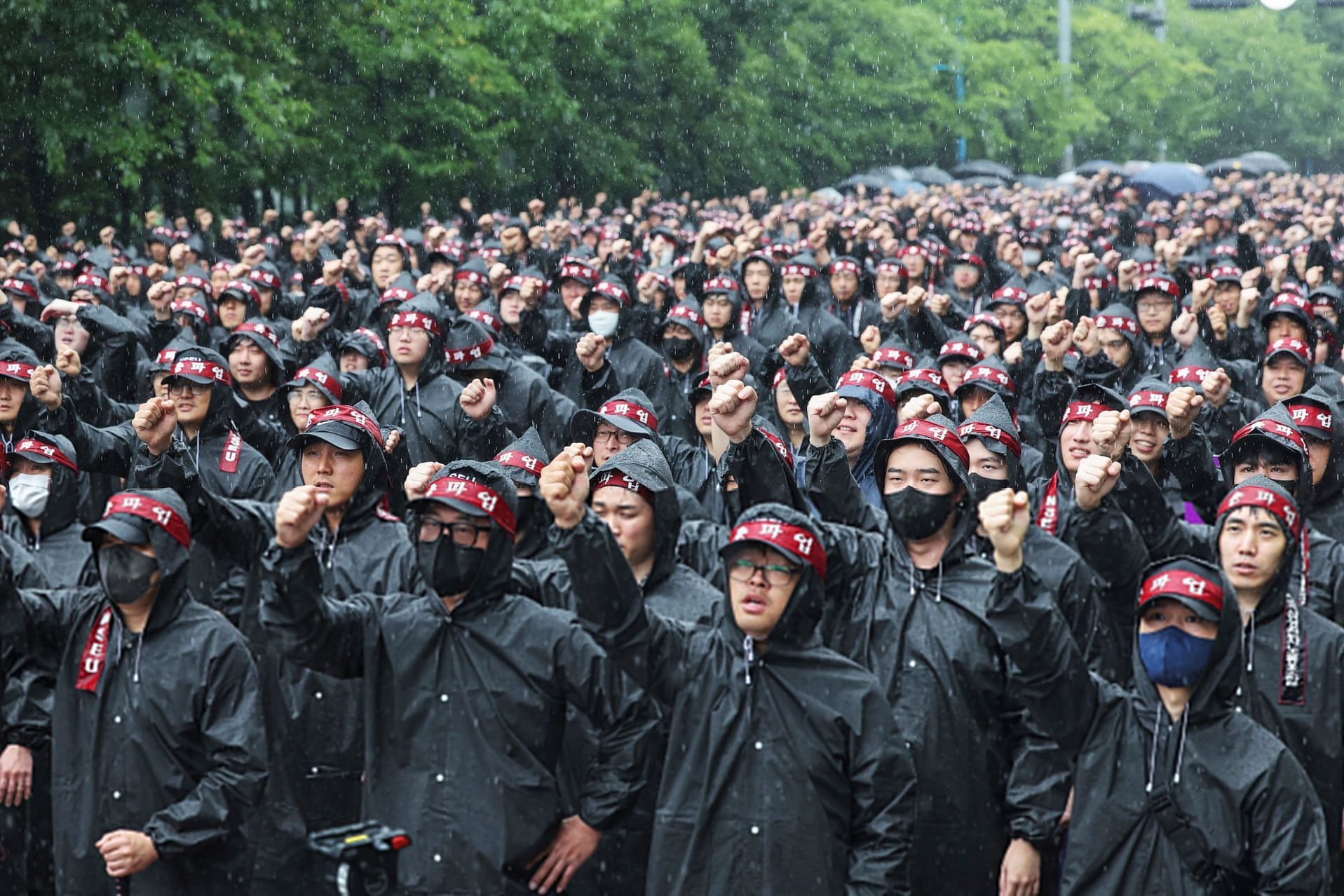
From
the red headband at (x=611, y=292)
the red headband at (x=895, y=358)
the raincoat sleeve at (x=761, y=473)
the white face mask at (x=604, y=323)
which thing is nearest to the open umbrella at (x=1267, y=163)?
the red headband at (x=611, y=292)

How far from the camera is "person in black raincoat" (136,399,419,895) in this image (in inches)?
269

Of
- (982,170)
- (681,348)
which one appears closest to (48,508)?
(681,348)

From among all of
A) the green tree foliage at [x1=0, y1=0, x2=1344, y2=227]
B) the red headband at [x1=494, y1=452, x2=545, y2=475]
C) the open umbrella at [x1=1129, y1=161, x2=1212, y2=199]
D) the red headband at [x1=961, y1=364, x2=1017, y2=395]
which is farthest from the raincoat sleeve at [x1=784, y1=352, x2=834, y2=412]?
the open umbrella at [x1=1129, y1=161, x2=1212, y2=199]

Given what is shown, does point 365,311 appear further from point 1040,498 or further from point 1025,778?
point 1025,778

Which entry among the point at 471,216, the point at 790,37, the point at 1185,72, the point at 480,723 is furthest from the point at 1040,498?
the point at 1185,72

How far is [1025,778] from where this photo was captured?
6.26 m

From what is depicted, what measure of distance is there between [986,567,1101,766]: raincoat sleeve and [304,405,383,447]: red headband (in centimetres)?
306

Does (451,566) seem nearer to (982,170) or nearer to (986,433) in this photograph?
(986,433)

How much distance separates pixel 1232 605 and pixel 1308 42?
69.6 metres

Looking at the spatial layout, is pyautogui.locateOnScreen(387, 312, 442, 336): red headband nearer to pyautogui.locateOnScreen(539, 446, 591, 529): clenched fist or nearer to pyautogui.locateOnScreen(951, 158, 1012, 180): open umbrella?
pyautogui.locateOnScreen(539, 446, 591, 529): clenched fist

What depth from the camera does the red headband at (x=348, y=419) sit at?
7492mm

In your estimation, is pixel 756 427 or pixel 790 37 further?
pixel 790 37

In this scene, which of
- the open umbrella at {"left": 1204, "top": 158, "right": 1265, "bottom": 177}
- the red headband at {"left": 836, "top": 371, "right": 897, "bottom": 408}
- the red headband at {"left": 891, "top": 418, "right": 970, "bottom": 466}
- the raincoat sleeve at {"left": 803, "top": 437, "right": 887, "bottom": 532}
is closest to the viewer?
the red headband at {"left": 891, "top": 418, "right": 970, "bottom": 466}

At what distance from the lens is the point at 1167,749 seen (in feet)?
17.8
